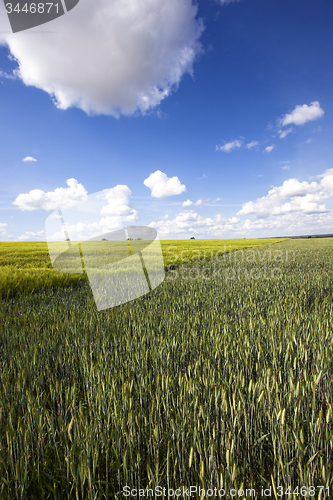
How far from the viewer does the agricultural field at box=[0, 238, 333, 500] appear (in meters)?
1.03

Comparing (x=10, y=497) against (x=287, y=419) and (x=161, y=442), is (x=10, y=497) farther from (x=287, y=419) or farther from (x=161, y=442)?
(x=287, y=419)

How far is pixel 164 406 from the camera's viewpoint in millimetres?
1335

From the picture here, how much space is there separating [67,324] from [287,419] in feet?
8.12

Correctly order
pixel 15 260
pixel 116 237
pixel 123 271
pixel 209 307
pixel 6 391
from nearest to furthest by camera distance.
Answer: pixel 6 391 → pixel 209 307 → pixel 116 237 → pixel 123 271 → pixel 15 260

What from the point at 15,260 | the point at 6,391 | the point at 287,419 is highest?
the point at 15,260

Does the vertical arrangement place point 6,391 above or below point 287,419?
above

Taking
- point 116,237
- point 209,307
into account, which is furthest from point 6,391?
point 116,237

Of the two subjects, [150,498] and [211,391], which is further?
[211,391]

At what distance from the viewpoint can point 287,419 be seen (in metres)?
1.39

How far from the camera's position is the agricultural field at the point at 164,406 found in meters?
1.03

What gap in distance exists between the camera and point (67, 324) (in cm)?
292

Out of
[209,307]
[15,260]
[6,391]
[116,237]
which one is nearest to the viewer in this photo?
[6,391]

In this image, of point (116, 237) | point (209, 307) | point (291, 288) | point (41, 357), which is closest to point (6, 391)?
point (41, 357)

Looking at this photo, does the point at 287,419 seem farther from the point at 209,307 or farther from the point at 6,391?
the point at 209,307
